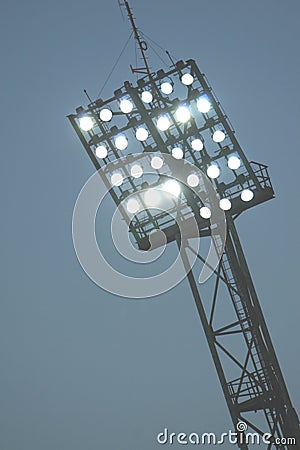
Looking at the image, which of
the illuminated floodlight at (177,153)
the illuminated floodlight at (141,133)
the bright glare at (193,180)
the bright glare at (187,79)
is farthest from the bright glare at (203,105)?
the bright glare at (193,180)

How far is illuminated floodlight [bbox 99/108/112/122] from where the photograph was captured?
14844mm

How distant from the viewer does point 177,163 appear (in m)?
14.8

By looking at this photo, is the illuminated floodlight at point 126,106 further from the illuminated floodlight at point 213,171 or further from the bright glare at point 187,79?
the illuminated floodlight at point 213,171

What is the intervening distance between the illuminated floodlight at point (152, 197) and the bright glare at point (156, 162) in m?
0.59

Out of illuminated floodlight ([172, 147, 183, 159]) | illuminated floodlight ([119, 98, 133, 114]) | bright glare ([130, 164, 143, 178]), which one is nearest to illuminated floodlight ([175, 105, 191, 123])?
illuminated floodlight ([172, 147, 183, 159])

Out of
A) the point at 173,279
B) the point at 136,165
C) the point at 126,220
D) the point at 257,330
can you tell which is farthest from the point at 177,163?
the point at 257,330

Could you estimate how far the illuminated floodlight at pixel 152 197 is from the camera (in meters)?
15.1

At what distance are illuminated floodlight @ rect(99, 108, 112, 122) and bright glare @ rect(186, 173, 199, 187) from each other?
2388mm

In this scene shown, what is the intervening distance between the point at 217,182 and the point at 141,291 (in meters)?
5.24

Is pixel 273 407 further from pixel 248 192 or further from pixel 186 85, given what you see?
pixel 186 85

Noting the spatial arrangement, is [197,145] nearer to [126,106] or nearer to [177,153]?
[177,153]

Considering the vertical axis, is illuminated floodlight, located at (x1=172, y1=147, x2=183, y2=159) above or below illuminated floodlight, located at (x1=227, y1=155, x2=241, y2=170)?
above

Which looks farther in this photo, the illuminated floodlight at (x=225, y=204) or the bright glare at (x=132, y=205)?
the bright glare at (x=132, y=205)

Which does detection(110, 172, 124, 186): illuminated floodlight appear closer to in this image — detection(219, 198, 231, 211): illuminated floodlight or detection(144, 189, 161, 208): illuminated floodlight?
detection(144, 189, 161, 208): illuminated floodlight
